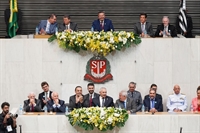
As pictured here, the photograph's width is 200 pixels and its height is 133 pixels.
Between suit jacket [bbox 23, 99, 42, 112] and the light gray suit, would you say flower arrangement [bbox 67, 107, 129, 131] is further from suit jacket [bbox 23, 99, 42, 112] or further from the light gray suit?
the light gray suit

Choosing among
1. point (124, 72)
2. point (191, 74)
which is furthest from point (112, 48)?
point (191, 74)

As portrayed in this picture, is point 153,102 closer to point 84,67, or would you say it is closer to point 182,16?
point 84,67

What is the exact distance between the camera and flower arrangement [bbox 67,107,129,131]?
20.3 metres

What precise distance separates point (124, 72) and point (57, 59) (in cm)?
194

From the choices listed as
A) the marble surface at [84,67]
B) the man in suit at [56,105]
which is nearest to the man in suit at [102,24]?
the marble surface at [84,67]

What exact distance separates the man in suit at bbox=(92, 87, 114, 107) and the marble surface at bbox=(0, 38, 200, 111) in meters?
1.63

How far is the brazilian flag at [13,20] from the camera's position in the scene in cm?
2494

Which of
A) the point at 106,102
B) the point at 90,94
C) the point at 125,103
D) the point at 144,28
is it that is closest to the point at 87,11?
the point at 144,28

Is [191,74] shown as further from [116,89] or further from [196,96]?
[116,89]

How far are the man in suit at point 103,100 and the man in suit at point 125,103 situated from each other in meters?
0.19

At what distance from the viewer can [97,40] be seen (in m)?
22.8

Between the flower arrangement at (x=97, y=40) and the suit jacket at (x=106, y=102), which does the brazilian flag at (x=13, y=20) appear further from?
the suit jacket at (x=106, y=102)

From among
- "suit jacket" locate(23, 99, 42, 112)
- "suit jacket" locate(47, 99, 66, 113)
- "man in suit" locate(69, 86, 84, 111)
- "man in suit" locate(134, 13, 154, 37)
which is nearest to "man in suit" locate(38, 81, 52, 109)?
"suit jacket" locate(23, 99, 42, 112)

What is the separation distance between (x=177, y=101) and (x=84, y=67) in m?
2.82
